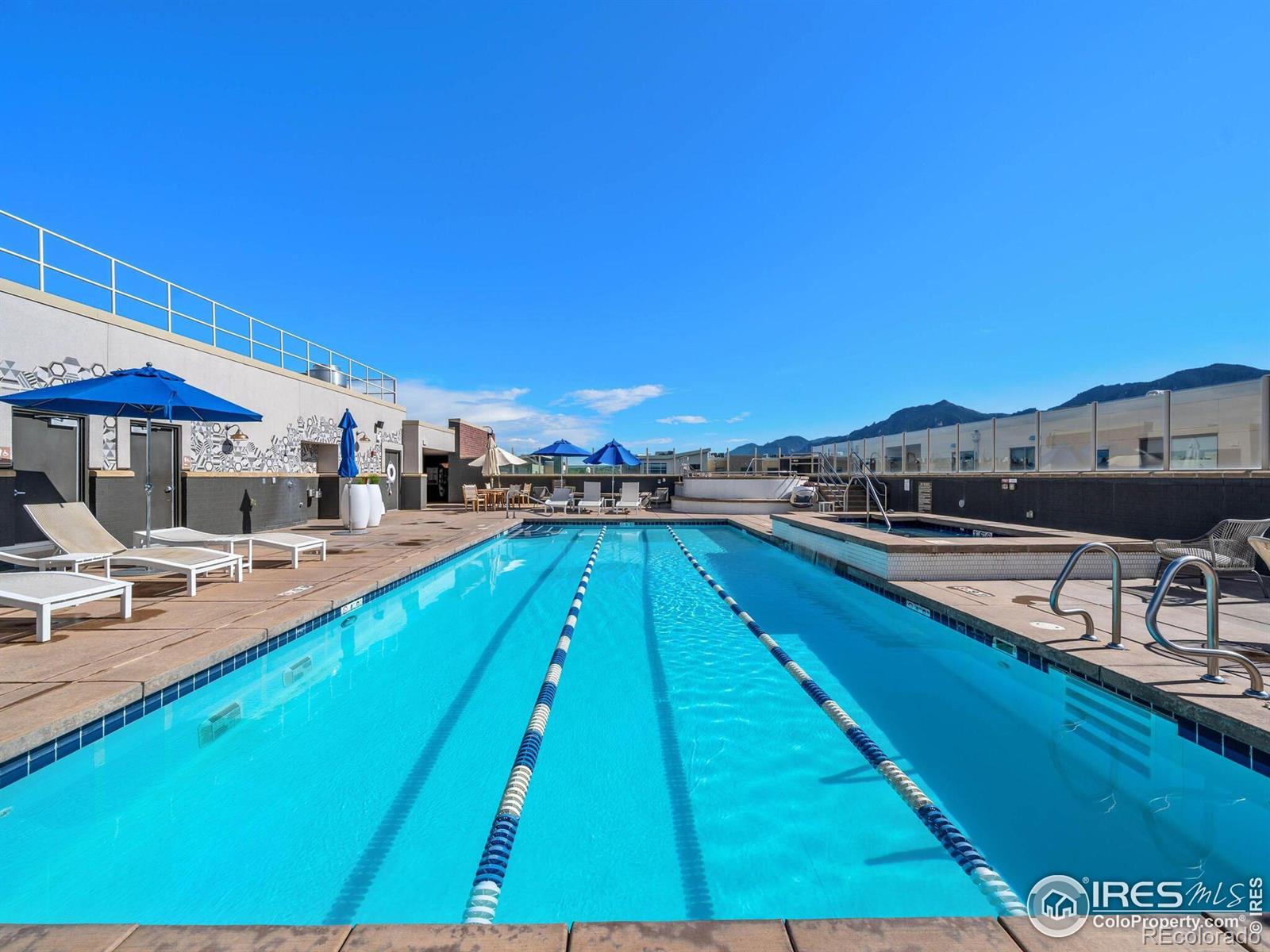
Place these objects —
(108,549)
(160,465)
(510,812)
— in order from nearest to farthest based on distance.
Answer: (510,812) → (108,549) → (160,465)

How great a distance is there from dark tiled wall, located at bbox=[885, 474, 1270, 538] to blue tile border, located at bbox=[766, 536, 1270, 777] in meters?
4.63

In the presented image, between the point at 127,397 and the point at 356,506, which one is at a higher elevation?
the point at 127,397

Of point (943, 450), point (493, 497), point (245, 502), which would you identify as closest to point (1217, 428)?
point (943, 450)

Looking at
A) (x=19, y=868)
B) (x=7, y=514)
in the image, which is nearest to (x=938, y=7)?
(x=19, y=868)

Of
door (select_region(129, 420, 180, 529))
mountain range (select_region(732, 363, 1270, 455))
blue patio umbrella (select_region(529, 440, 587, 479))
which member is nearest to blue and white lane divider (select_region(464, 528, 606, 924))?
door (select_region(129, 420, 180, 529))

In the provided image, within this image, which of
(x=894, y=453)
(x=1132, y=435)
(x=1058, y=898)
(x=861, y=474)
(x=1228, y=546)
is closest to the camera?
(x=1058, y=898)

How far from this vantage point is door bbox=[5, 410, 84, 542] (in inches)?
236

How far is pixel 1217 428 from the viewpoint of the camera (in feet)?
23.9

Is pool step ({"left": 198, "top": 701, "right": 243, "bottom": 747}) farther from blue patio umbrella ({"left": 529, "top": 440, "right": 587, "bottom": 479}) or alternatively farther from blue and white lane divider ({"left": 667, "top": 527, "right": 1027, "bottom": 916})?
blue patio umbrella ({"left": 529, "top": 440, "right": 587, "bottom": 479})

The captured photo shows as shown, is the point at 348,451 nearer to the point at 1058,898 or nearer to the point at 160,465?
the point at 160,465

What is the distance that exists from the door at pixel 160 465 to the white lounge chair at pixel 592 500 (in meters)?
9.04

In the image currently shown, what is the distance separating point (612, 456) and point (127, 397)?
11242 millimetres

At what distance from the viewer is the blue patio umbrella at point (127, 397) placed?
5.04 metres

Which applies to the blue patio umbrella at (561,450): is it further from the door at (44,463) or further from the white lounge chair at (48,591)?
the white lounge chair at (48,591)
